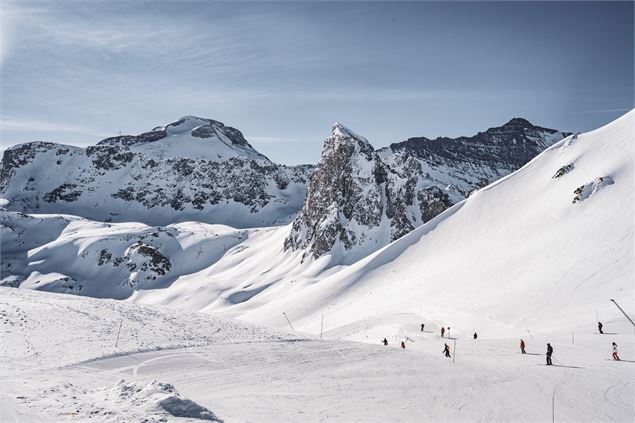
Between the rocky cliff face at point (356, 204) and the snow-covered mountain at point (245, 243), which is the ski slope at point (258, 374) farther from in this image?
the rocky cliff face at point (356, 204)

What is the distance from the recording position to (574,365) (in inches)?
1036

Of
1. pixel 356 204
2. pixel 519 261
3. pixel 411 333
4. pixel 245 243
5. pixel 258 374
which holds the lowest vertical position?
pixel 411 333

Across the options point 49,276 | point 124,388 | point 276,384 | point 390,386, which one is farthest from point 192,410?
point 49,276

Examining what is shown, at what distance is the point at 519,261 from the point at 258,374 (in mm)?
41452

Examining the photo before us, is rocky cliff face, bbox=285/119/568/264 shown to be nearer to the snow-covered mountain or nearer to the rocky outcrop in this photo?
the rocky outcrop

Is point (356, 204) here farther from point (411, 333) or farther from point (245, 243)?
point (411, 333)

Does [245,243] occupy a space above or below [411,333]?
above

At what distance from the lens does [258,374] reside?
23.0m

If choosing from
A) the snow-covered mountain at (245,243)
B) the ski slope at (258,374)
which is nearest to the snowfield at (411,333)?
the ski slope at (258,374)

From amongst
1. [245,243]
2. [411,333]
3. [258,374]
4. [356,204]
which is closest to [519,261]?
[411,333]

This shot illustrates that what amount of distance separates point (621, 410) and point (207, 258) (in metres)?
126

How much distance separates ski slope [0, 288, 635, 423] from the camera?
15102 millimetres

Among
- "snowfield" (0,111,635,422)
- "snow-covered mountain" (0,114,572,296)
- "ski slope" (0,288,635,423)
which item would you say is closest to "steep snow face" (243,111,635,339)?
"snowfield" (0,111,635,422)

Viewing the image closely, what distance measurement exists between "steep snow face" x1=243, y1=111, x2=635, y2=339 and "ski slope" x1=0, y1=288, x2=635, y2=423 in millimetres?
7786
